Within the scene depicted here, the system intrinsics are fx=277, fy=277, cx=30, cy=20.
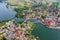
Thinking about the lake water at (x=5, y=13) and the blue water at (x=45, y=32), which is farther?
the lake water at (x=5, y=13)

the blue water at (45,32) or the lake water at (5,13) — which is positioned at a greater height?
the lake water at (5,13)

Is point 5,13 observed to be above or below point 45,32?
above

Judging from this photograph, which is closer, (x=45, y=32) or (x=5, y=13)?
(x=45, y=32)

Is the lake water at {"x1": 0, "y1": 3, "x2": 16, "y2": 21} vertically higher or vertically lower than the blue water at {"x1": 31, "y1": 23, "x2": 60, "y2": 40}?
higher

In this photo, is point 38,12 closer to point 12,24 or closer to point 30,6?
point 30,6

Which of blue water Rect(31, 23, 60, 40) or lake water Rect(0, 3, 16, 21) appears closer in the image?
blue water Rect(31, 23, 60, 40)

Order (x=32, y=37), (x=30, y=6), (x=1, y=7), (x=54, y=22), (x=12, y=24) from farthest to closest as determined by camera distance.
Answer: (x=30, y=6)
(x=1, y=7)
(x=54, y=22)
(x=12, y=24)
(x=32, y=37)

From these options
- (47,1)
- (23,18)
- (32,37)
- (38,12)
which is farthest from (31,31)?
(47,1)

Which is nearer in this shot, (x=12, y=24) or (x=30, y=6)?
(x=12, y=24)
